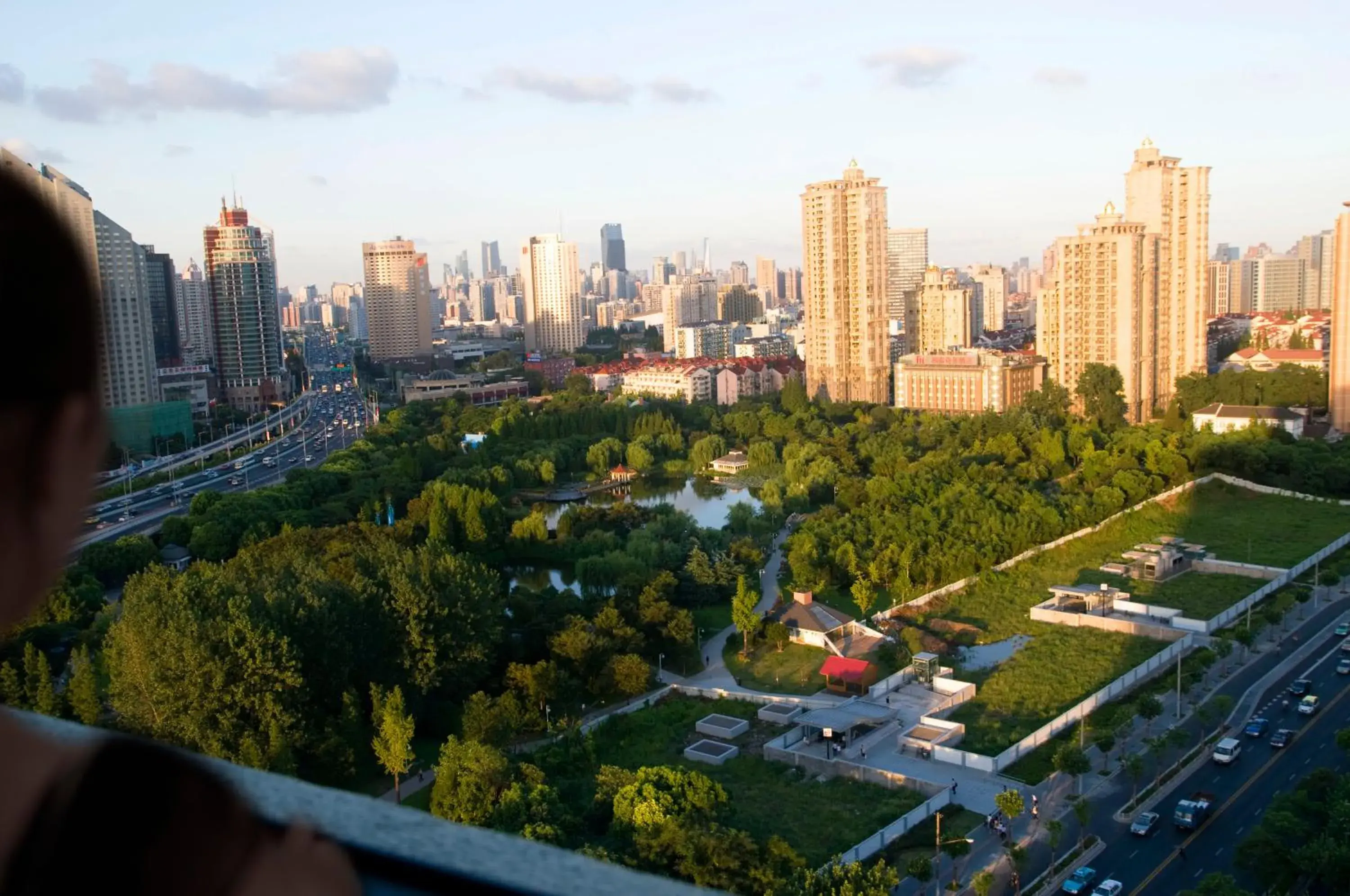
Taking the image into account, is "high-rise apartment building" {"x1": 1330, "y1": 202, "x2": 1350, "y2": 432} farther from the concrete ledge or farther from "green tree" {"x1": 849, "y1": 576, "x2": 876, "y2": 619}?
the concrete ledge

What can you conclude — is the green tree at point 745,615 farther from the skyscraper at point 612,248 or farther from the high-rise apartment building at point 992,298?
the skyscraper at point 612,248

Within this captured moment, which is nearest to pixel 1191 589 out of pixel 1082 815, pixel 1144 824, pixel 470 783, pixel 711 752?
pixel 1144 824

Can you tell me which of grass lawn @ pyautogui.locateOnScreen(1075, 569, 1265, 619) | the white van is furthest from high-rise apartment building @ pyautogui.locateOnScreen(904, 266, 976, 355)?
the white van

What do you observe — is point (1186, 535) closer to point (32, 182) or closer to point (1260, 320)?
point (32, 182)

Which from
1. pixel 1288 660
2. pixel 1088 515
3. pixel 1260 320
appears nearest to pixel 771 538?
pixel 1088 515

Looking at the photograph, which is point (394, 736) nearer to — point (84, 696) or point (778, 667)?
point (84, 696)
